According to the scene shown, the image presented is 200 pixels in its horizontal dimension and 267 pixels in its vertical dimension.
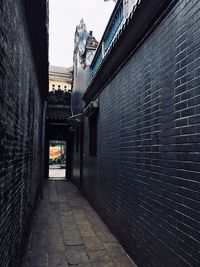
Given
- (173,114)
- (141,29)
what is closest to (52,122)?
(141,29)

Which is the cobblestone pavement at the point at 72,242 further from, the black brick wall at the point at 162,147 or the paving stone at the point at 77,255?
the black brick wall at the point at 162,147

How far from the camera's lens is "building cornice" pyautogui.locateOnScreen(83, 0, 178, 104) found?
335 cm

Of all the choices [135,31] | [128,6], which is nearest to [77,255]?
[135,31]

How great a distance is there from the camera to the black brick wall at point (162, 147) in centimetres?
253

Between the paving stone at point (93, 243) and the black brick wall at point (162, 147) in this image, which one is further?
the paving stone at point (93, 243)

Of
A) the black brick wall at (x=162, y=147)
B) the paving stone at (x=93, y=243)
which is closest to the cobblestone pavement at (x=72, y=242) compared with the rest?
the paving stone at (x=93, y=243)

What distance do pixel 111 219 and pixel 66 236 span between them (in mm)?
1063

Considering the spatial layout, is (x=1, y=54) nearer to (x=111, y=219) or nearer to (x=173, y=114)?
(x=173, y=114)

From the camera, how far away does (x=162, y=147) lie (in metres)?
3.20

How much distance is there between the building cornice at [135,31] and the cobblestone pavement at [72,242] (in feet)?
12.0

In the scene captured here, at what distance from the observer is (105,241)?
511 cm

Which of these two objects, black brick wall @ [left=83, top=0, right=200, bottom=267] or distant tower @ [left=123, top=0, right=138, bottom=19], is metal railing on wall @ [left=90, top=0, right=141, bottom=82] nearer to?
distant tower @ [left=123, top=0, right=138, bottom=19]

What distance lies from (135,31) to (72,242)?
419 cm

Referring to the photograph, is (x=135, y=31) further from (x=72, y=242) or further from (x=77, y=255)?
(x=72, y=242)
